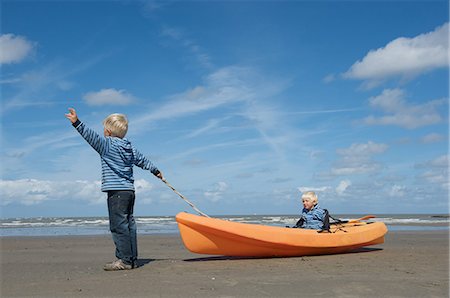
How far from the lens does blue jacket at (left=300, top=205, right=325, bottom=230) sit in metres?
7.33

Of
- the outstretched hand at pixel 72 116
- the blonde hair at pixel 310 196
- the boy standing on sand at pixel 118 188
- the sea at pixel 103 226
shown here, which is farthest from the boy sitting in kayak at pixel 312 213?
the sea at pixel 103 226

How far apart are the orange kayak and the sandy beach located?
0.54 feet

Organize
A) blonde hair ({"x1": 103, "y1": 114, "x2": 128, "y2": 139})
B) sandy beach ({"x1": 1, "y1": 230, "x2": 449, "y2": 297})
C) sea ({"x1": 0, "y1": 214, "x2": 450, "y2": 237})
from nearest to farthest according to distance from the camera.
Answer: sandy beach ({"x1": 1, "y1": 230, "x2": 449, "y2": 297})
blonde hair ({"x1": 103, "y1": 114, "x2": 128, "y2": 139})
sea ({"x1": 0, "y1": 214, "x2": 450, "y2": 237})

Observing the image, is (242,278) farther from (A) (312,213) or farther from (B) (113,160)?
(A) (312,213)

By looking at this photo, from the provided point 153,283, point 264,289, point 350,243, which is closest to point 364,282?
point 264,289

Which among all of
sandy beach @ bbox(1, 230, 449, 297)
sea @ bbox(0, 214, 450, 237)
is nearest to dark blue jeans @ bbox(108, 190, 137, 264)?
sandy beach @ bbox(1, 230, 449, 297)

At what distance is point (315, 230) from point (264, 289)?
2.88 metres

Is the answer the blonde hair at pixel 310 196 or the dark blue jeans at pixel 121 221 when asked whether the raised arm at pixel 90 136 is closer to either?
the dark blue jeans at pixel 121 221

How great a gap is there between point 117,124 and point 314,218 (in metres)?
3.49

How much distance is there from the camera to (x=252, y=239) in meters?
6.45

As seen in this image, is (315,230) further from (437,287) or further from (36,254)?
(36,254)

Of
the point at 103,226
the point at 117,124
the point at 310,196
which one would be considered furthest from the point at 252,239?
the point at 103,226

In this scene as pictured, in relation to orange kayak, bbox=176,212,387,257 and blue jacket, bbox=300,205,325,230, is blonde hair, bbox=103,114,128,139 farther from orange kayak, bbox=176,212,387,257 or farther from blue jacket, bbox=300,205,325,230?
blue jacket, bbox=300,205,325,230

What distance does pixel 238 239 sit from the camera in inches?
253
